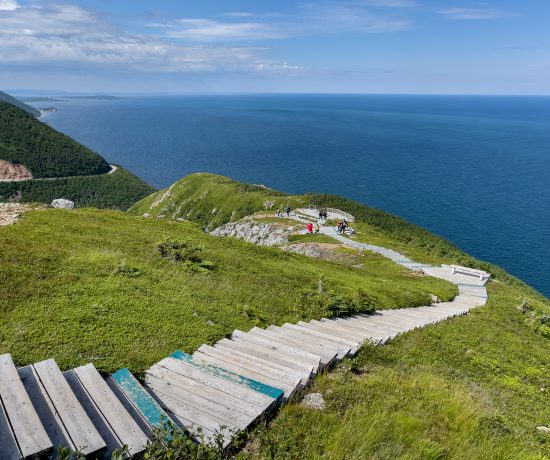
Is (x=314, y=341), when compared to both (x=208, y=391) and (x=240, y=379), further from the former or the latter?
(x=208, y=391)

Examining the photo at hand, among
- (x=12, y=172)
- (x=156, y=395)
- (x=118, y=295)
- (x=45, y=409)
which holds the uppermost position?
(x=45, y=409)

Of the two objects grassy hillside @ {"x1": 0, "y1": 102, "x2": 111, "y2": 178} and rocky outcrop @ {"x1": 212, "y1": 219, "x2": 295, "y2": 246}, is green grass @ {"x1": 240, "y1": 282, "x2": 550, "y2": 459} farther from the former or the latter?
grassy hillside @ {"x1": 0, "y1": 102, "x2": 111, "y2": 178}

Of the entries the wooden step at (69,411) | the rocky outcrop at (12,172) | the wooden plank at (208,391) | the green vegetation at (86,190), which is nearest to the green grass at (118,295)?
the wooden plank at (208,391)

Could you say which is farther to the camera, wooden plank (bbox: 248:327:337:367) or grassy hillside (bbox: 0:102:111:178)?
grassy hillside (bbox: 0:102:111:178)

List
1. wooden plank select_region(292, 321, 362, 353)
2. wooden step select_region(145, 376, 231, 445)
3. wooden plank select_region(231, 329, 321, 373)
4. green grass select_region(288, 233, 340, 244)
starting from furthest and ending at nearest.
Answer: green grass select_region(288, 233, 340, 244) → wooden plank select_region(292, 321, 362, 353) → wooden plank select_region(231, 329, 321, 373) → wooden step select_region(145, 376, 231, 445)

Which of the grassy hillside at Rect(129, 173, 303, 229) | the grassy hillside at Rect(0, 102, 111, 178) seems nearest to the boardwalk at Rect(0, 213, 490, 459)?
the grassy hillside at Rect(129, 173, 303, 229)

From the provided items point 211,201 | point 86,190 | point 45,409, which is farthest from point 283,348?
point 86,190

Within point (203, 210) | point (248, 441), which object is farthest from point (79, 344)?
point (203, 210)
